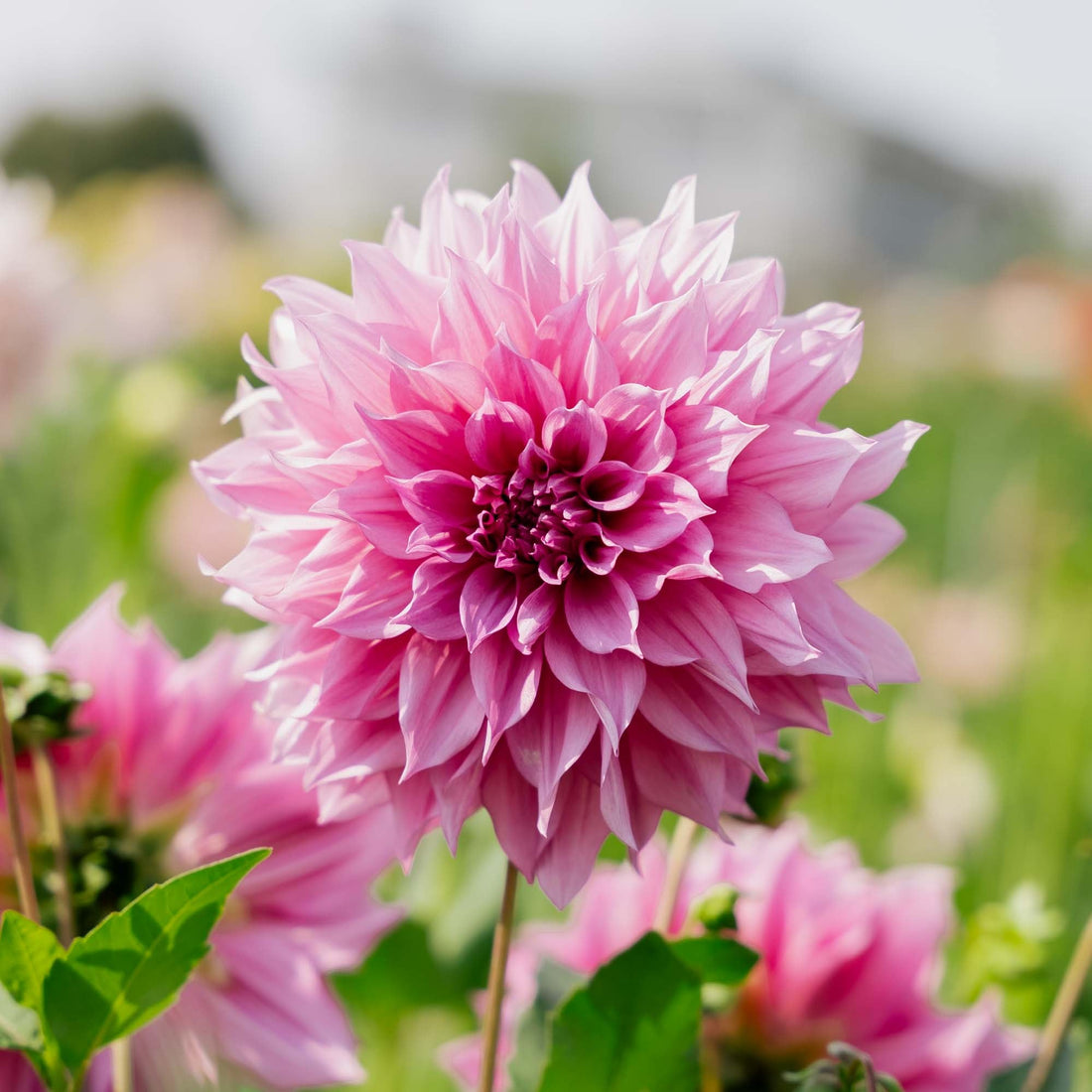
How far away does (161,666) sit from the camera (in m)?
0.42

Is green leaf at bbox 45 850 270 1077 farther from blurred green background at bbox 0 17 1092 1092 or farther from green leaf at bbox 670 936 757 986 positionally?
blurred green background at bbox 0 17 1092 1092

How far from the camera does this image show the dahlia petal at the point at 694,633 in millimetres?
283

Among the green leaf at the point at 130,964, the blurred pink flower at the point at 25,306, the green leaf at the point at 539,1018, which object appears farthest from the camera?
the blurred pink flower at the point at 25,306

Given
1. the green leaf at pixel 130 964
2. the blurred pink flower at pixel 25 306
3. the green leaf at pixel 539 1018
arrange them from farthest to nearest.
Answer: the blurred pink flower at pixel 25 306, the green leaf at pixel 539 1018, the green leaf at pixel 130 964

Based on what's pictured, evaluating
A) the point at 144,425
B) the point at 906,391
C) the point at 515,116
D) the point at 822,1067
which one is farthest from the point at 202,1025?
the point at 515,116

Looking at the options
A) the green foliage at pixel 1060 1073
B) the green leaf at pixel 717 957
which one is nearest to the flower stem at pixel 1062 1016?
the green foliage at pixel 1060 1073

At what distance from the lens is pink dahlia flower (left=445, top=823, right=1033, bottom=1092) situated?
450 millimetres

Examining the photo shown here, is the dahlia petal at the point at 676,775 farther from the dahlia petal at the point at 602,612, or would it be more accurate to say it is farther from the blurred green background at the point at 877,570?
the blurred green background at the point at 877,570

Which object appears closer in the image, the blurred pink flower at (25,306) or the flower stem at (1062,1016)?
the flower stem at (1062,1016)

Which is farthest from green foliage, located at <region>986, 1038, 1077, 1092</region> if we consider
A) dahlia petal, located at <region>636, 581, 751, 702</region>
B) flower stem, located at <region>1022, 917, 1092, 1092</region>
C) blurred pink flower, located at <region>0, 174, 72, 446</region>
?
blurred pink flower, located at <region>0, 174, 72, 446</region>

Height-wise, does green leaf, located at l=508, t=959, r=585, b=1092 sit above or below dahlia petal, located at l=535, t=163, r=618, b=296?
below

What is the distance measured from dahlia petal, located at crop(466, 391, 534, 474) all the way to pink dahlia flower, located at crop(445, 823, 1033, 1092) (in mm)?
209

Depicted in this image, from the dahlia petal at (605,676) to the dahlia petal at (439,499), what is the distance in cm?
4

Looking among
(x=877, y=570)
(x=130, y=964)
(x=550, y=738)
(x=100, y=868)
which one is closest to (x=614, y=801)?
(x=550, y=738)
